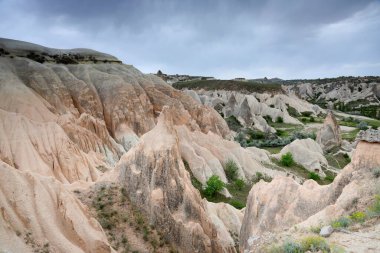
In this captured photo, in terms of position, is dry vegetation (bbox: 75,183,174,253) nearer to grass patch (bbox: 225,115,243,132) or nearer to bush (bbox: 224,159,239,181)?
bush (bbox: 224,159,239,181)

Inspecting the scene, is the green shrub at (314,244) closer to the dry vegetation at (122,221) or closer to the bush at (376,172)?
the bush at (376,172)

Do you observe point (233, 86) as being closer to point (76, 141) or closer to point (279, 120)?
point (279, 120)

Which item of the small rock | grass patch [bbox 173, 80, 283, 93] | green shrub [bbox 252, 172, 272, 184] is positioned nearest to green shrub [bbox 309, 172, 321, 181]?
green shrub [bbox 252, 172, 272, 184]

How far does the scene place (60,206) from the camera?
17.6 meters

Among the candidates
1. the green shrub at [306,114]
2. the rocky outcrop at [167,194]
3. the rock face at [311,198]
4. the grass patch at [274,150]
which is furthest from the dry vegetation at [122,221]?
the green shrub at [306,114]

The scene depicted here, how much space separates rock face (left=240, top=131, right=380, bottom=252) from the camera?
15.9 meters

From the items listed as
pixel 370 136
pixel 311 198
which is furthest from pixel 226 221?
pixel 370 136

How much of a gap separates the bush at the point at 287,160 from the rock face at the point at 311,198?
30.7 m

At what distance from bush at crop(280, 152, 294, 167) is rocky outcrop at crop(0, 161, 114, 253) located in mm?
38697

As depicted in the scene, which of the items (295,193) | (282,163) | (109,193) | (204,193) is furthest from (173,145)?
(282,163)

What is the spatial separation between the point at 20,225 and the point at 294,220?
12.3 meters

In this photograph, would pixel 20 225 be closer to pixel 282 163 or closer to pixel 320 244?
pixel 320 244

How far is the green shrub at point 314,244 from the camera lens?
32.2 feet

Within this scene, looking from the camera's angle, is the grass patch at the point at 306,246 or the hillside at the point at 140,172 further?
the hillside at the point at 140,172
